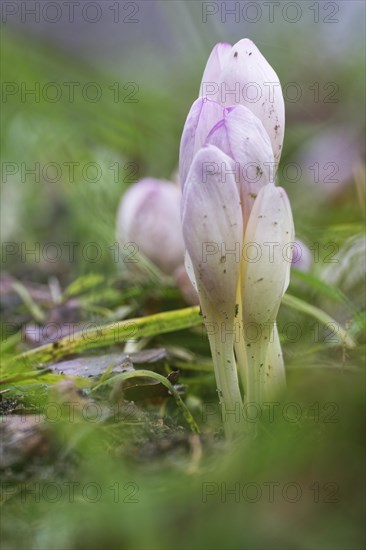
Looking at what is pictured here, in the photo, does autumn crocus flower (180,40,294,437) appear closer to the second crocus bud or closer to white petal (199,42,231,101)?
white petal (199,42,231,101)

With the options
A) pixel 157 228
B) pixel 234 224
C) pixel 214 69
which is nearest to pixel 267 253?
pixel 234 224

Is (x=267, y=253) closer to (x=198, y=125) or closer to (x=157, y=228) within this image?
(x=198, y=125)

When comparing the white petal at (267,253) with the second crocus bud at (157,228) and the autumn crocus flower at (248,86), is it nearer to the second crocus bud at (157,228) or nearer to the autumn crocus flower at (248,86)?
the autumn crocus flower at (248,86)

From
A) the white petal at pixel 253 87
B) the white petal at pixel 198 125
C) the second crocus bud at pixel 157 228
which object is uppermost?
the white petal at pixel 253 87

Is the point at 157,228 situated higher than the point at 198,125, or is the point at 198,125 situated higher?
the point at 198,125

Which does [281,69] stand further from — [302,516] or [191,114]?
[302,516]

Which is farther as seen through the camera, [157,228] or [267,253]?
[157,228]

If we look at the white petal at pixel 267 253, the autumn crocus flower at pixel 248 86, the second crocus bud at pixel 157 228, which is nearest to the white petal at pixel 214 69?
the autumn crocus flower at pixel 248 86
